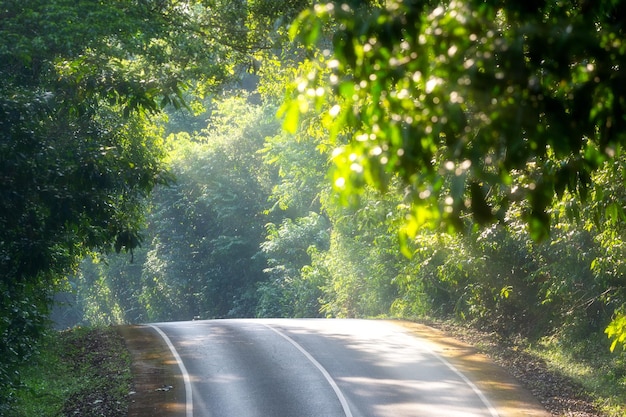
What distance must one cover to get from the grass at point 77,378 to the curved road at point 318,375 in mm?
1320

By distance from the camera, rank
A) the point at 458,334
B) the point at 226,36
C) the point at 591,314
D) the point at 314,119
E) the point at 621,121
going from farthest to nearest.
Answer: the point at 458,334 → the point at 591,314 → the point at 226,36 → the point at 314,119 → the point at 621,121

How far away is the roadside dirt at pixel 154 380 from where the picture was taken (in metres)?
15.5

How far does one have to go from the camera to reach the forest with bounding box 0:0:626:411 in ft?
15.8

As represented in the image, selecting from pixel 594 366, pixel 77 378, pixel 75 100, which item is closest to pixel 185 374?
pixel 77 378

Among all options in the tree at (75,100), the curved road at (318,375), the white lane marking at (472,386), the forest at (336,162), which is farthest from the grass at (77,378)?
the white lane marking at (472,386)

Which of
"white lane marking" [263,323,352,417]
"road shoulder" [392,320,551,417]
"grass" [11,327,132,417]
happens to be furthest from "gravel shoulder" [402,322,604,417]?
"grass" [11,327,132,417]

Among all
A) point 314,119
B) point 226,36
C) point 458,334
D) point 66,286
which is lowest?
point 458,334

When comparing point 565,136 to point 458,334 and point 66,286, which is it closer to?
point 458,334

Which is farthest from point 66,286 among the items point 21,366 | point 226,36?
point 226,36

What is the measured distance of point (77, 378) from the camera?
18672 mm

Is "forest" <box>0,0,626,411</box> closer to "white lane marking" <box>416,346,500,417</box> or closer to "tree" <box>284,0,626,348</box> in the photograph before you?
"tree" <box>284,0,626,348</box>

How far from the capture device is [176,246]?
5400 centimetres

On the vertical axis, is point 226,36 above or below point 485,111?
above

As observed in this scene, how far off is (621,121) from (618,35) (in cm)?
52
